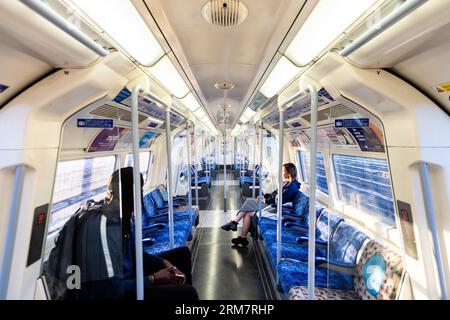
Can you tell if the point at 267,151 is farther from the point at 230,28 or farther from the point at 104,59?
the point at 104,59

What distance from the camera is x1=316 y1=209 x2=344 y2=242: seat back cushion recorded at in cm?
268

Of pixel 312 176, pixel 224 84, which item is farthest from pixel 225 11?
pixel 224 84

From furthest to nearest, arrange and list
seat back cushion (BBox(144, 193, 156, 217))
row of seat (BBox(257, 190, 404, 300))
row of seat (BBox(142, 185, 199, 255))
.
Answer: seat back cushion (BBox(144, 193, 156, 217))
row of seat (BBox(142, 185, 199, 255))
row of seat (BBox(257, 190, 404, 300))

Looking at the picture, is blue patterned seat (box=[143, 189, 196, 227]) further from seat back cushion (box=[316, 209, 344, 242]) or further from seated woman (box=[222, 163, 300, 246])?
seat back cushion (box=[316, 209, 344, 242])

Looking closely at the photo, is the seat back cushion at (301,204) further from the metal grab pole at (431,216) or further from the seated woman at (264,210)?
the metal grab pole at (431,216)

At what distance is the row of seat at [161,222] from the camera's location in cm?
360

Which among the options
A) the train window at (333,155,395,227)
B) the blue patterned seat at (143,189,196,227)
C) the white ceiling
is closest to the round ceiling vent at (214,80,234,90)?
the white ceiling

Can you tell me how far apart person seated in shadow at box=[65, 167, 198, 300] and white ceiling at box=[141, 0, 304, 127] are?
52.4 inches

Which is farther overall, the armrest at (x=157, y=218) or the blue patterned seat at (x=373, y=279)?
the armrest at (x=157, y=218)

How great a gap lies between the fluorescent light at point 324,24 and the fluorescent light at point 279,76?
0.92 feet

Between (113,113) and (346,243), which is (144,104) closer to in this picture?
(113,113)

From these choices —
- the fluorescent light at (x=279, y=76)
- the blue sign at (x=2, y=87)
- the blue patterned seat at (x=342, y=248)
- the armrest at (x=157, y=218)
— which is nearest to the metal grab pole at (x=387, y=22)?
the fluorescent light at (x=279, y=76)

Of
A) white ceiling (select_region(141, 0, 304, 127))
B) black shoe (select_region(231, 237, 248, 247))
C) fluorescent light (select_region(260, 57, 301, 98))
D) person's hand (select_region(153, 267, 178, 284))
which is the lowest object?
black shoe (select_region(231, 237, 248, 247))

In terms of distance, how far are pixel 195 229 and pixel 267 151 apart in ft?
9.91
